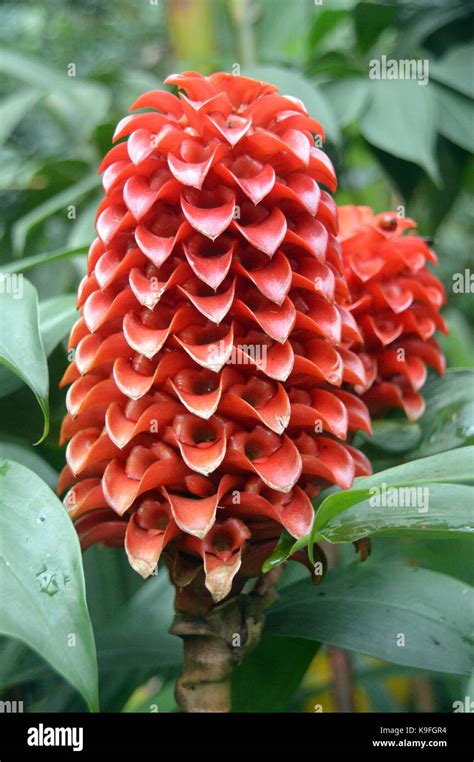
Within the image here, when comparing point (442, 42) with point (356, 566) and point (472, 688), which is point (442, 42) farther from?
point (472, 688)

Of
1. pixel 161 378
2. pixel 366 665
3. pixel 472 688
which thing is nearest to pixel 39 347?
pixel 161 378

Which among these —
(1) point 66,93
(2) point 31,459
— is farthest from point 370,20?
(2) point 31,459

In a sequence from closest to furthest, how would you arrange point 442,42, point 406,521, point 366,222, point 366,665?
point 406,521 < point 366,222 < point 442,42 < point 366,665

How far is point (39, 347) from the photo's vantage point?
50 cm

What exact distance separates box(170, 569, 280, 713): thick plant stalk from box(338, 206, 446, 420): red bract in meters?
0.23

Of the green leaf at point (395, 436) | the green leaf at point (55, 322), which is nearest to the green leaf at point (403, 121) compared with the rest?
the green leaf at point (395, 436)

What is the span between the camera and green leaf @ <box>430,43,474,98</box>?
0.93m

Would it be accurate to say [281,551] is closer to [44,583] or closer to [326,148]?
[44,583]

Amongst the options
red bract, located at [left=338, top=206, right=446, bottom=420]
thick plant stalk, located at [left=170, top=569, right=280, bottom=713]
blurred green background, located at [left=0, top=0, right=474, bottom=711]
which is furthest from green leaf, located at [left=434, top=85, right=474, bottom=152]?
thick plant stalk, located at [left=170, top=569, right=280, bottom=713]

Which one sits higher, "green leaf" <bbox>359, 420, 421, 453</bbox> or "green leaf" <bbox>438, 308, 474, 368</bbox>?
"green leaf" <bbox>438, 308, 474, 368</bbox>

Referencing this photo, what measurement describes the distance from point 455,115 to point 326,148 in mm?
173

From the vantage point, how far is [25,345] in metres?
0.49

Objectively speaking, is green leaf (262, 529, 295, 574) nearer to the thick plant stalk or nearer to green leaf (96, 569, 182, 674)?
the thick plant stalk

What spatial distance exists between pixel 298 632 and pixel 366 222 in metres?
0.33
